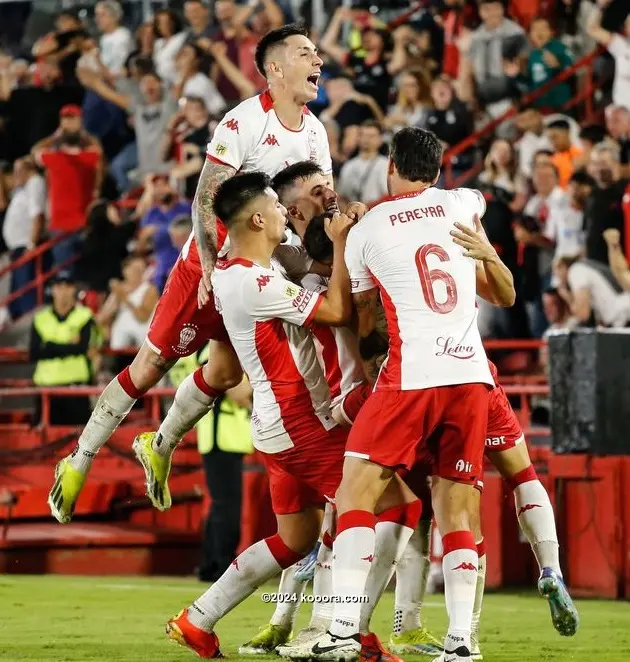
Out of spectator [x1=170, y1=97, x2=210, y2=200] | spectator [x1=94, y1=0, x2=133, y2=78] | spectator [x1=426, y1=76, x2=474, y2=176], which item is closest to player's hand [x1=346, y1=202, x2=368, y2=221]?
spectator [x1=426, y1=76, x2=474, y2=176]

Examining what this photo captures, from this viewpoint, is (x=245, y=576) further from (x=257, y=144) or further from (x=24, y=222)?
(x=24, y=222)

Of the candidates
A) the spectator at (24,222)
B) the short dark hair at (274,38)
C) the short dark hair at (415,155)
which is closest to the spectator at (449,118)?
the spectator at (24,222)

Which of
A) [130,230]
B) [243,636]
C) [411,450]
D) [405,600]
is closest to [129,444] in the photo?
[130,230]

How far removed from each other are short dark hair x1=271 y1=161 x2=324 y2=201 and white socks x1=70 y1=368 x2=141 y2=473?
1490 millimetres

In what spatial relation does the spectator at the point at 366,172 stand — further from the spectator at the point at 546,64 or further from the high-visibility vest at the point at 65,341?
the high-visibility vest at the point at 65,341

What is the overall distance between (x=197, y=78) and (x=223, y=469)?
6904 millimetres

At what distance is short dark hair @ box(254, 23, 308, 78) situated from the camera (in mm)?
8461

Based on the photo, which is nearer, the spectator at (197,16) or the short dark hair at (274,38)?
the short dark hair at (274,38)

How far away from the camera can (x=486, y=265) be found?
726 cm

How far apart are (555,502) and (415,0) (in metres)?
9.28

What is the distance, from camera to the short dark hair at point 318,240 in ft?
25.5

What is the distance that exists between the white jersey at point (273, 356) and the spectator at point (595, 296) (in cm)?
610

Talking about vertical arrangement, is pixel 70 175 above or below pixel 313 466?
above

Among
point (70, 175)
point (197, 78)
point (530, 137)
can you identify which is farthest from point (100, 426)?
point (70, 175)
